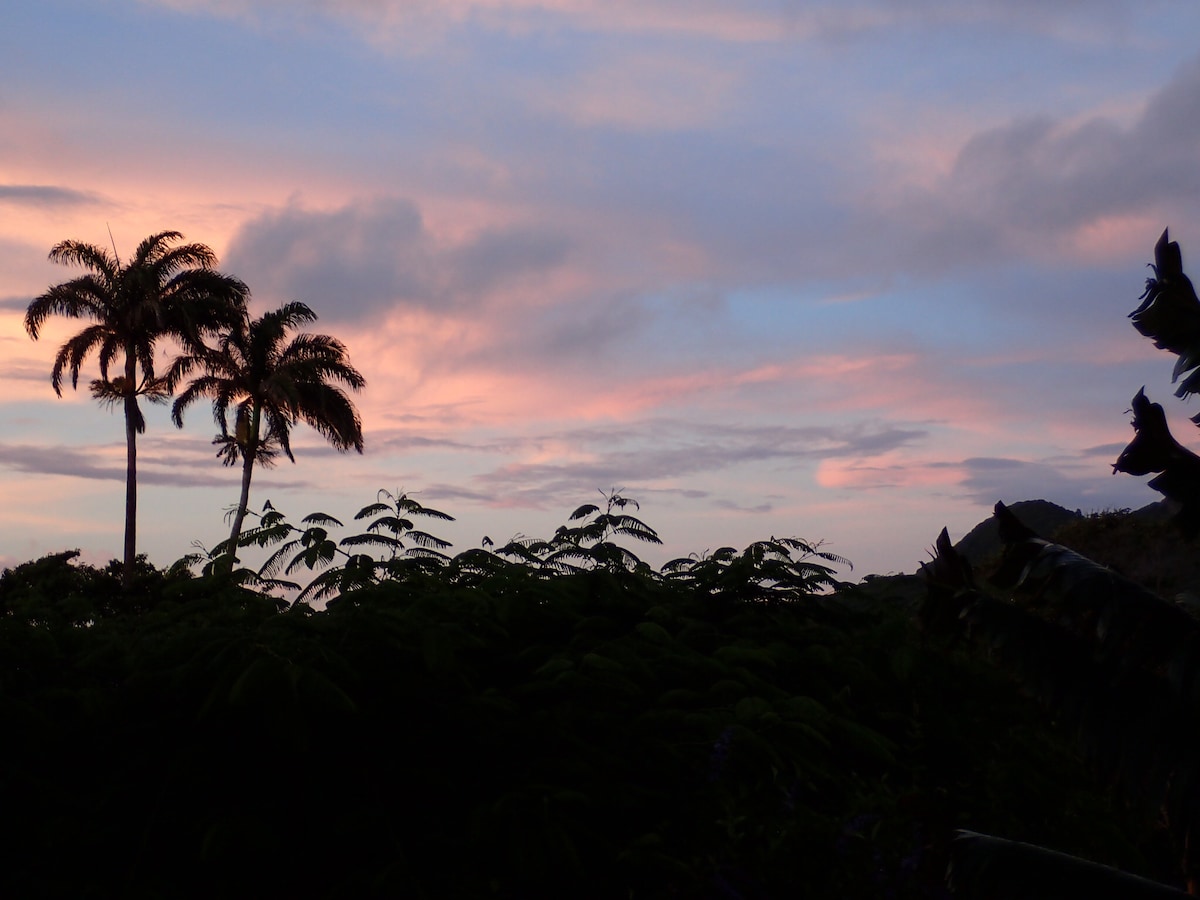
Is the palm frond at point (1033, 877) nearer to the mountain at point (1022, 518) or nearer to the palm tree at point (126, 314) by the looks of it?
the mountain at point (1022, 518)

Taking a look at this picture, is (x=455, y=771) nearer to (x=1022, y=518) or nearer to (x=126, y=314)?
(x=1022, y=518)

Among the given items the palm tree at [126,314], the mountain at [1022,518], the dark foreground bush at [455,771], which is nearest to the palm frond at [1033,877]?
the dark foreground bush at [455,771]

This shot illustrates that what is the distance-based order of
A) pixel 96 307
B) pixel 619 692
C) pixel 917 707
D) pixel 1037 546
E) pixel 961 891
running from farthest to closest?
1. pixel 96 307
2. pixel 917 707
3. pixel 619 692
4. pixel 1037 546
5. pixel 961 891

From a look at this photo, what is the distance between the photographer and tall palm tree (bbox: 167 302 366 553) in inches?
1987

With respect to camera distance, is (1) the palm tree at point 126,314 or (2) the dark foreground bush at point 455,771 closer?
(2) the dark foreground bush at point 455,771

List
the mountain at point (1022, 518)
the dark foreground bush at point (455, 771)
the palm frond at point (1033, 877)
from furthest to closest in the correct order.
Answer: the mountain at point (1022, 518) < the dark foreground bush at point (455, 771) < the palm frond at point (1033, 877)

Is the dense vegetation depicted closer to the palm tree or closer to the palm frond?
the palm frond

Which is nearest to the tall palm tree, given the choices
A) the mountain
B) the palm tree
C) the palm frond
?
the palm tree

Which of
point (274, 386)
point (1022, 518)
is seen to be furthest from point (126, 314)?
point (1022, 518)

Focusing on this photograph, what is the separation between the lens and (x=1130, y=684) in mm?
5297

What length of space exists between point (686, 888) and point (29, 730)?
12.1ft

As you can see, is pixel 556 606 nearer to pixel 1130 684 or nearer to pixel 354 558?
pixel 354 558

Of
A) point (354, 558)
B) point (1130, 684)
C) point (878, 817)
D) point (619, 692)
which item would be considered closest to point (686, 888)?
point (878, 817)

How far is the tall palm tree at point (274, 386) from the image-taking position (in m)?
50.5
